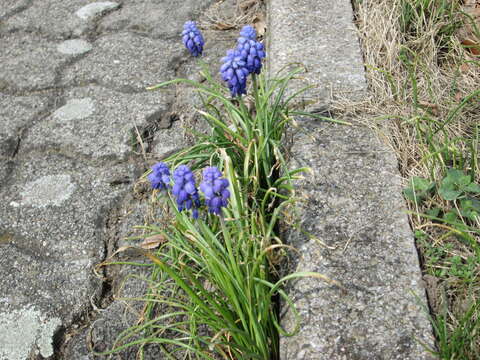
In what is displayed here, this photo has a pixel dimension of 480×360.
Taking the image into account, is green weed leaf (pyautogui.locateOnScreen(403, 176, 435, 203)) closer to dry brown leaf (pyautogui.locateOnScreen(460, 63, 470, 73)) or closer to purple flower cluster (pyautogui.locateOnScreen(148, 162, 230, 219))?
purple flower cluster (pyautogui.locateOnScreen(148, 162, 230, 219))

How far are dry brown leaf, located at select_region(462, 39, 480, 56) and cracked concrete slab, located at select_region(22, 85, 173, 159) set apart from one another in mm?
1219

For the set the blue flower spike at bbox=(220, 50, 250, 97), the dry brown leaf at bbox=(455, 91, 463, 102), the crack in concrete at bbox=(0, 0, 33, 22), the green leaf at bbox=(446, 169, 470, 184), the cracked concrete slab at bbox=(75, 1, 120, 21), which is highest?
the blue flower spike at bbox=(220, 50, 250, 97)

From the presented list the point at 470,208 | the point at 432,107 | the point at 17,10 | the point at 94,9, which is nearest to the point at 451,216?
the point at 470,208

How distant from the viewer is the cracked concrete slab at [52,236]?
1.61 metres

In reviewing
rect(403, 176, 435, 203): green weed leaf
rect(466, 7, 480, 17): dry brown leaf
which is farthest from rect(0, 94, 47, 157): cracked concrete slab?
rect(466, 7, 480, 17): dry brown leaf

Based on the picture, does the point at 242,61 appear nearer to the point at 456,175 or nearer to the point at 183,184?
the point at 183,184

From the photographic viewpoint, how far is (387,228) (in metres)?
1.45

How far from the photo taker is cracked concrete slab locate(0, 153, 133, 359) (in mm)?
1610

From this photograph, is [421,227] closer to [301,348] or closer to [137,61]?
[301,348]

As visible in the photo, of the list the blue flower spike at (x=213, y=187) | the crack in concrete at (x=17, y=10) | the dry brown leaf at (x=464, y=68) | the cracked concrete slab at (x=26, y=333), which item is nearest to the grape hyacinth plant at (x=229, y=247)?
the blue flower spike at (x=213, y=187)

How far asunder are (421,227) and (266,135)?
511 millimetres

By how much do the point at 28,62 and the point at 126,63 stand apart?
1.59 feet

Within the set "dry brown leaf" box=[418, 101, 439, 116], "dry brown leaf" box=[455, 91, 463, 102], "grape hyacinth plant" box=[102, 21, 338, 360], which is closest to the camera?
"grape hyacinth plant" box=[102, 21, 338, 360]

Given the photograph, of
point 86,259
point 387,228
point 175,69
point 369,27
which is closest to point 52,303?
point 86,259
